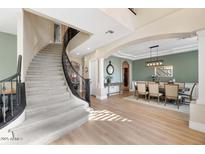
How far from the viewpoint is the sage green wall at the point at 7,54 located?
4195 mm

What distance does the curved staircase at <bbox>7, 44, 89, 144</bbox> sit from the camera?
Result: 2235 mm

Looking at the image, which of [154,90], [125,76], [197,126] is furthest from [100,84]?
[197,126]

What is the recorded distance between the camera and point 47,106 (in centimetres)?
299

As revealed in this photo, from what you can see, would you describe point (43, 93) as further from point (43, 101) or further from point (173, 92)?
point (173, 92)

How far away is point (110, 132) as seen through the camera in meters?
2.68

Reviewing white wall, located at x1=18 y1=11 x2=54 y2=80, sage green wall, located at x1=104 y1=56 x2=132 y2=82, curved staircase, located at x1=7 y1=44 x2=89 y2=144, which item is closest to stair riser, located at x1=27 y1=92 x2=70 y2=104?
curved staircase, located at x1=7 y1=44 x2=89 y2=144

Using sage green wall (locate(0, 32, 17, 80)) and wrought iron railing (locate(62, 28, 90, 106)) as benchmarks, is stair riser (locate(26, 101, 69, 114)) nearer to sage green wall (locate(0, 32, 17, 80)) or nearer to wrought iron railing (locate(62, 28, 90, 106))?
wrought iron railing (locate(62, 28, 90, 106))

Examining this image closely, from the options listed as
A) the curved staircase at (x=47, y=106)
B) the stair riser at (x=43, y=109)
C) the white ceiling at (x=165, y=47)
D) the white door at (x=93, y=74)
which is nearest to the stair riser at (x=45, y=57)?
the curved staircase at (x=47, y=106)

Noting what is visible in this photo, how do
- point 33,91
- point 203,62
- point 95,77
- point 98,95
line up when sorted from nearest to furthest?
point 203,62 → point 33,91 → point 98,95 → point 95,77

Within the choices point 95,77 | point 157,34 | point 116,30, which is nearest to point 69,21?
point 116,30

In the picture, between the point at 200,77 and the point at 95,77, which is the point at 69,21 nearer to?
the point at 200,77

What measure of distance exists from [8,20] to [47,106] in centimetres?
265

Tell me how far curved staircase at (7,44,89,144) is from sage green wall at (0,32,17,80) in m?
0.87

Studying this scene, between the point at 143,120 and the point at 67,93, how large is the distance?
8.05 ft
